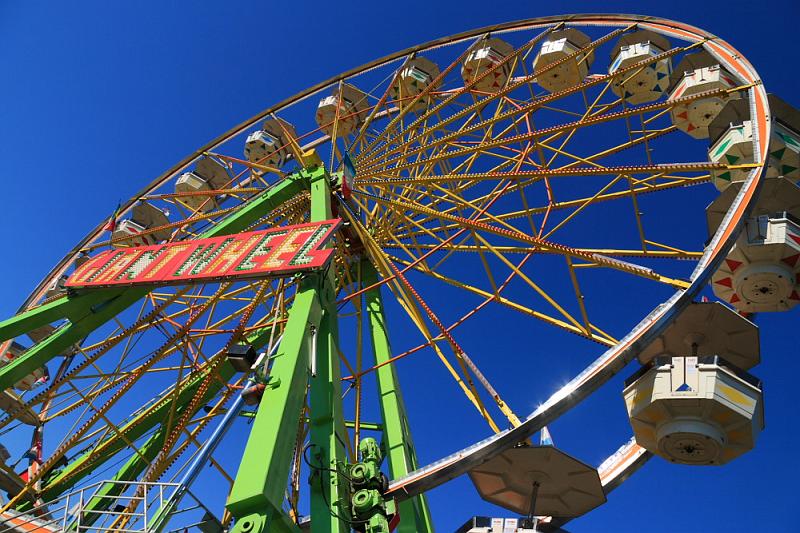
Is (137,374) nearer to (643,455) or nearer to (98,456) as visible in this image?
(98,456)

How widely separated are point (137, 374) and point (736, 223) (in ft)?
31.3

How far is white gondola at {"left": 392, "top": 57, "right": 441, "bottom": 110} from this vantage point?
50.0 feet

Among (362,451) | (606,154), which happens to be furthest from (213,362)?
(606,154)

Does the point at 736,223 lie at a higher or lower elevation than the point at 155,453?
higher

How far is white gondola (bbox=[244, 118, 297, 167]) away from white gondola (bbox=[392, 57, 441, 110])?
2.94 metres

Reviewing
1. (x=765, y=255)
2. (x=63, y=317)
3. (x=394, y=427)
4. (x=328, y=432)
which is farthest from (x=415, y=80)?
(x=328, y=432)

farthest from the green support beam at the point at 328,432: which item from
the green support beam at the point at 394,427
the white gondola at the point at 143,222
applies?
the white gondola at the point at 143,222

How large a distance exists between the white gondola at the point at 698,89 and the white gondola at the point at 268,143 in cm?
879

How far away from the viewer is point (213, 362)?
1152 cm

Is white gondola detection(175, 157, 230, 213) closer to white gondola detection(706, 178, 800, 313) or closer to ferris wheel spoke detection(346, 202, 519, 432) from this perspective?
ferris wheel spoke detection(346, 202, 519, 432)

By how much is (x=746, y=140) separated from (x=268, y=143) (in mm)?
10616

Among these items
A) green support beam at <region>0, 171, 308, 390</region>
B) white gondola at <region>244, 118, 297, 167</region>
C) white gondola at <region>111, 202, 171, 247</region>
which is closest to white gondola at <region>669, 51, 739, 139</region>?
green support beam at <region>0, 171, 308, 390</region>

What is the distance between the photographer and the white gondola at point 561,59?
13.3 metres

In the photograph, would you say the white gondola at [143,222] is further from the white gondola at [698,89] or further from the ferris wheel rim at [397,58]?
the white gondola at [698,89]
